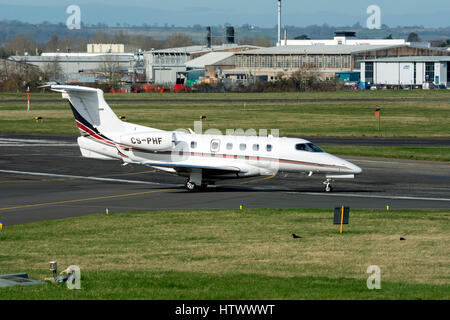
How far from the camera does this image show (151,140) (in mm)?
37188

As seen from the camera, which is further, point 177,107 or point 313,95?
point 313,95

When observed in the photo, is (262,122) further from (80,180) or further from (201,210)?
(201,210)

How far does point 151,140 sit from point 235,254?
15.9 meters

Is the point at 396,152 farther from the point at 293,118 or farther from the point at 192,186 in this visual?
the point at 293,118

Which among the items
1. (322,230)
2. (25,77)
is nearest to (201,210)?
(322,230)

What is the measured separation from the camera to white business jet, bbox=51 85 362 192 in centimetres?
3694

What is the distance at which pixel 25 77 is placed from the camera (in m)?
147

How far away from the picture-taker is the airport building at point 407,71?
152625 millimetres

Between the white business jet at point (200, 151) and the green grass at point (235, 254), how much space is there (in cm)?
597

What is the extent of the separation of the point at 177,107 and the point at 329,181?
6065cm

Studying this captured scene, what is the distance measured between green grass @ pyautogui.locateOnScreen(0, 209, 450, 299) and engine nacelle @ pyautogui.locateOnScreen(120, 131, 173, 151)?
6.54 meters

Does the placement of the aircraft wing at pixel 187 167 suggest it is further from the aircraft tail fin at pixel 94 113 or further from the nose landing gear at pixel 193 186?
the aircraft tail fin at pixel 94 113

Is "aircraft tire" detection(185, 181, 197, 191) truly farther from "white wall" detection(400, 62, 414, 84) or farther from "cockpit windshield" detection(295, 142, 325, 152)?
"white wall" detection(400, 62, 414, 84)
